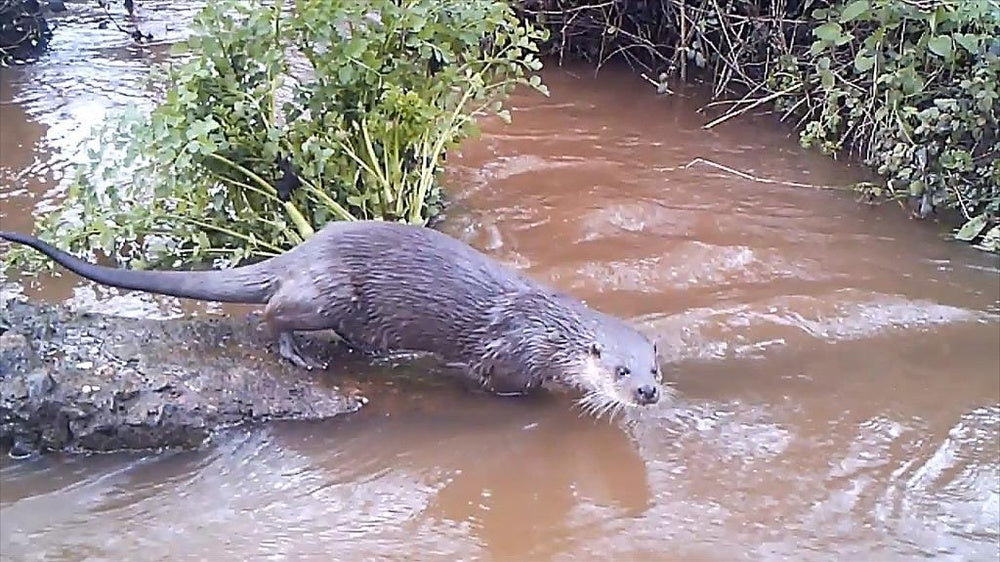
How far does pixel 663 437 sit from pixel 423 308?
62 centimetres

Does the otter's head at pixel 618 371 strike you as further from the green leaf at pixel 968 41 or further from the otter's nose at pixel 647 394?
the green leaf at pixel 968 41

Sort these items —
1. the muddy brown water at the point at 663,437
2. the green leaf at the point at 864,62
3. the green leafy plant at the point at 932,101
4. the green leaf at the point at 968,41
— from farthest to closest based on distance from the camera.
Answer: the green leaf at the point at 864,62, the green leafy plant at the point at 932,101, the green leaf at the point at 968,41, the muddy brown water at the point at 663,437

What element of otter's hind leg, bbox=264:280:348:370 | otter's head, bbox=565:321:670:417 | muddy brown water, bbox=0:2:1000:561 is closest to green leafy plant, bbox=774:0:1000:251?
muddy brown water, bbox=0:2:1000:561

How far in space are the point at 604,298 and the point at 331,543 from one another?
1326 mm

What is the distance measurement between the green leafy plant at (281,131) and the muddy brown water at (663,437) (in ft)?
0.85

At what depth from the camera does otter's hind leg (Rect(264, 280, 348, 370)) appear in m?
2.56

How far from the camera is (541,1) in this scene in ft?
18.4

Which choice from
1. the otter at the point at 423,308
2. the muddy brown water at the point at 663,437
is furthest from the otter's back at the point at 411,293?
the muddy brown water at the point at 663,437

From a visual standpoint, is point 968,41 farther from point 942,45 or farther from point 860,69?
point 860,69

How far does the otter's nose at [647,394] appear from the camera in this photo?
8.07 feet

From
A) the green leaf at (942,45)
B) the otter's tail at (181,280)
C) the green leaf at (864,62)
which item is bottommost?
the otter's tail at (181,280)

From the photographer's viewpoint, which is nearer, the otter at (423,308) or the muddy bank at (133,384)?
the muddy bank at (133,384)

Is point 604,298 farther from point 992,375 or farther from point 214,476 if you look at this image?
point 214,476

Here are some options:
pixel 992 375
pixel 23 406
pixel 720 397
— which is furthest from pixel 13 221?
pixel 992 375
